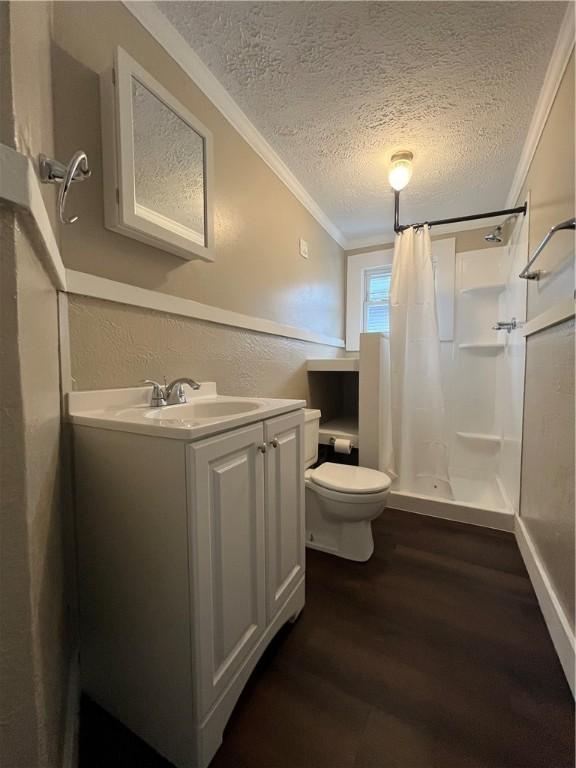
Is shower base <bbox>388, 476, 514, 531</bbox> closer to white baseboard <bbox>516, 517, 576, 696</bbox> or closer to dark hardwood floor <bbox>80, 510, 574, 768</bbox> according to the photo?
white baseboard <bbox>516, 517, 576, 696</bbox>

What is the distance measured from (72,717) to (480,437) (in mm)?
2857

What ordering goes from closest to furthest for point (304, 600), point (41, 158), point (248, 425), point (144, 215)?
point (41, 158) < point (248, 425) < point (144, 215) < point (304, 600)

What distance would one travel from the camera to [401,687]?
0.98m

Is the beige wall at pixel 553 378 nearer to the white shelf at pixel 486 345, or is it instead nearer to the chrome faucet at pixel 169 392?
the white shelf at pixel 486 345

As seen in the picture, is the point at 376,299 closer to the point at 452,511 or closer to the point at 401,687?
the point at 452,511

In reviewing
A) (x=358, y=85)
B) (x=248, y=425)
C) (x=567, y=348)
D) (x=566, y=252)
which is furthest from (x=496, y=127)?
(x=248, y=425)

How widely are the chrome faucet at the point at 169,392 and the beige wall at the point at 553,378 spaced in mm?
1379

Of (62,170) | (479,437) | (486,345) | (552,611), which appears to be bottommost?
(552,611)

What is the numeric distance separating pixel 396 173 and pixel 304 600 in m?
2.28

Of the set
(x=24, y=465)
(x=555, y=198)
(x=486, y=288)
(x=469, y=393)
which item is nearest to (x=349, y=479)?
(x=24, y=465)

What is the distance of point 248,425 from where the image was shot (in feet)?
2.95

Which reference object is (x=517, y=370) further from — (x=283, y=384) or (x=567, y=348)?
(x=283, y=384)

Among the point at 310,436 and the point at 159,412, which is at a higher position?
the point at 159,412

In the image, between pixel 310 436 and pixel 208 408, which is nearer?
pixel 208 408
